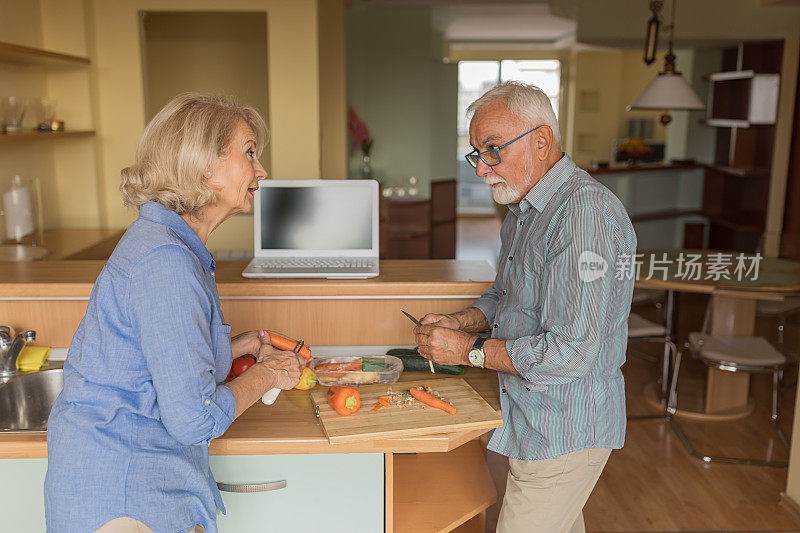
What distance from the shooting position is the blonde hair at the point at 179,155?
1376mm

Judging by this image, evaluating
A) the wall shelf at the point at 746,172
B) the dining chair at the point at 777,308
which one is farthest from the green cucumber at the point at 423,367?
the wall shelf at the point at 746,172

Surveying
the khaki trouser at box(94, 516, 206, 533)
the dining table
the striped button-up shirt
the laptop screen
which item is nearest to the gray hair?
the striped button-up shirt

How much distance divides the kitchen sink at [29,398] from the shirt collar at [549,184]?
4.59 ft

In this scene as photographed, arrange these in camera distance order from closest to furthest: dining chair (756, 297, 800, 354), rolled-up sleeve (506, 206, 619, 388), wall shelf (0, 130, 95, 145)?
rolled-up sleeve (506, 206, 619, 388) < wall shelf (0, 130, 95, 145) < dining chair (756, 297, 800, 354)

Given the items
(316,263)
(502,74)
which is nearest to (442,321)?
(316,263)

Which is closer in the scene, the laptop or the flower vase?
the laptop

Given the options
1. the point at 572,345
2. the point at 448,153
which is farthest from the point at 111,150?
the point at 448,153

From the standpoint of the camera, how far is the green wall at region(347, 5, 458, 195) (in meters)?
7.63

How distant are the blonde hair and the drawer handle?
695 mm

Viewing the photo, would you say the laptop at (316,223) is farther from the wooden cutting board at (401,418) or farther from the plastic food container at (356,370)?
the wooden cutting board at (401,418)

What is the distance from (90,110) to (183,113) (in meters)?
3.21

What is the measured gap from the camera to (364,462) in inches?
68.1

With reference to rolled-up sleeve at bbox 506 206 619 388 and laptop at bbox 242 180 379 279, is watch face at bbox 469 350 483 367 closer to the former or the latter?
rolled-up sleeve at bbox 506 206 619 388

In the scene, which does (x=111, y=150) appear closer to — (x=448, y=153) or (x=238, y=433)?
(x=238, y=433)
